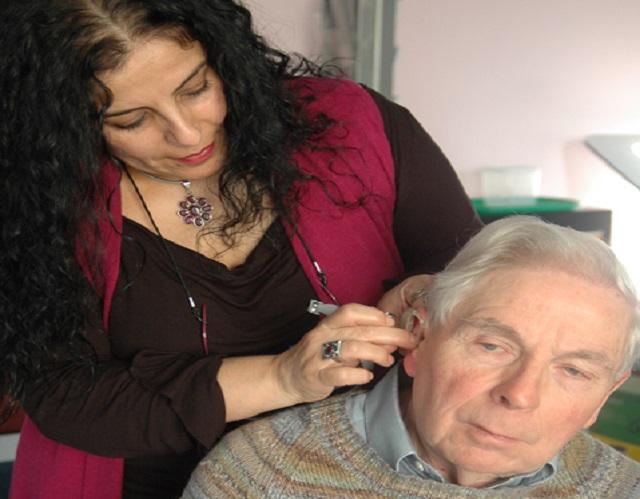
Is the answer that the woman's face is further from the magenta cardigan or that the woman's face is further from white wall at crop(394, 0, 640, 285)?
white wall at crop(394, 0, 640, 285)

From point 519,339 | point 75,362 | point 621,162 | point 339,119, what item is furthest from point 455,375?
point 621,162

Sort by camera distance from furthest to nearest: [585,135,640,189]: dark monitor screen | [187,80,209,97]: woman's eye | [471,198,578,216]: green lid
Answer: [471,198,578,216]: green lid < [585,135,640,189]: dark monitor screen < [187,80,209,97]: woman's eye

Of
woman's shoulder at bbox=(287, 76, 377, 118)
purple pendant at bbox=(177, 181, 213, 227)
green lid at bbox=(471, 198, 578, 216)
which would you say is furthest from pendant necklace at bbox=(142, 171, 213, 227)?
green lid at bbox=(471, 198, 578, 216)

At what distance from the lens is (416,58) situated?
11.0 ft

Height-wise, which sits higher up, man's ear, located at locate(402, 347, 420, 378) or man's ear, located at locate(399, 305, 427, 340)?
man's ear, located at locate(399, 305, 427, 340)

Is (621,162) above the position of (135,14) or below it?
below

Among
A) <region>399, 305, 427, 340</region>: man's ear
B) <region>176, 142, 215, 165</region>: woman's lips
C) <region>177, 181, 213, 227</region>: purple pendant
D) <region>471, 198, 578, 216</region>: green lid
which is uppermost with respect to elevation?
<region>176, 142, 215, 165</region>: woman's lips

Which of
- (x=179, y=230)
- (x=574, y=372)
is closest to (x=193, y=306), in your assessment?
(x=179, y=230)

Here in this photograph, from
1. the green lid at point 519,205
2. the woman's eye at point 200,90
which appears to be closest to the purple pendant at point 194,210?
the woman's eye at point 200,90

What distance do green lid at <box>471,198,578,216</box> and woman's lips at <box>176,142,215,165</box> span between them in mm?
1804

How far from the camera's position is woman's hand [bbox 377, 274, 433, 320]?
1367 millimetres

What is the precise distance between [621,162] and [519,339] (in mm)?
1655

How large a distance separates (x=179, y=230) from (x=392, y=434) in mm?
508

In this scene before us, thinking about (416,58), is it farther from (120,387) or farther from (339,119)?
(120,387)
